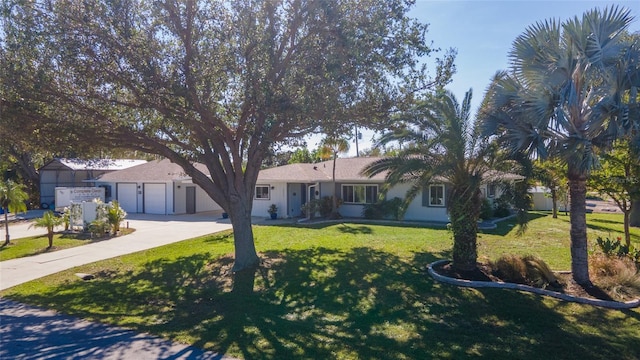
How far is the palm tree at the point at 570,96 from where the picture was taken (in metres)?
8.16

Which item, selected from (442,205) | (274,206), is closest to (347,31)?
Result: (442,205)

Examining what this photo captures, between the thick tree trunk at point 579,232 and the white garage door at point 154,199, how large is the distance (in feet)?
81.3

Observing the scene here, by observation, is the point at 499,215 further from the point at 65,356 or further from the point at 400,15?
the point at 65,356

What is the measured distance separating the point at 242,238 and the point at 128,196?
69.5 ft

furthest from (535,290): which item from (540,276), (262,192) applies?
(262,192)

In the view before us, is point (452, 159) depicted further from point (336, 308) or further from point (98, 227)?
point (98, 227)

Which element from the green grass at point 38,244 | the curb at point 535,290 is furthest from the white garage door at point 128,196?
the curb at point 535,290

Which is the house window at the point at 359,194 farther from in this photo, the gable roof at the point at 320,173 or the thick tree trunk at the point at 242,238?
the thick tree trunk at the point at 242,238

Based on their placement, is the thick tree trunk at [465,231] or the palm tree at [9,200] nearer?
the thick tree trunk at [465,231]

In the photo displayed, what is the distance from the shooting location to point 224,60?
9914mm

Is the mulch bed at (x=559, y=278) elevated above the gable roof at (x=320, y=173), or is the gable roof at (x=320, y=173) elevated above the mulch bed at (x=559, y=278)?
the gable roof at (x=320, y=173)

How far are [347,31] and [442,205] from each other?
14.3m

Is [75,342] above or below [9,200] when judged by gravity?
below

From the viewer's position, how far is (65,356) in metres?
5.91
